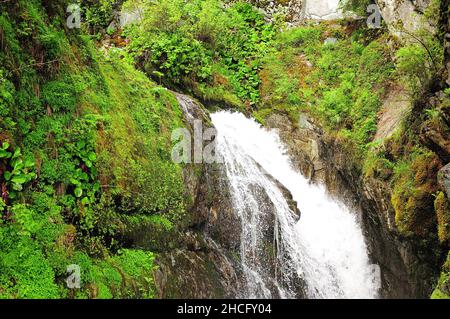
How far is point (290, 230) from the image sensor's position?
10.9 meters

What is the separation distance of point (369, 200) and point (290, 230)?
7.33ft

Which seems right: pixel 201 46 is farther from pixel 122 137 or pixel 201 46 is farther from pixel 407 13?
pixel 122 137

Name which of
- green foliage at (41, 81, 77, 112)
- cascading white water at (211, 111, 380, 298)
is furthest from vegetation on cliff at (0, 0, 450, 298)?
cascading white water at (211, 111, 380, 298)

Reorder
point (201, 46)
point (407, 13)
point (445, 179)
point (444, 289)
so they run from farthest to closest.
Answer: point (201, 46)
point (407, 13)
point (445, 179)
point (444, 289)

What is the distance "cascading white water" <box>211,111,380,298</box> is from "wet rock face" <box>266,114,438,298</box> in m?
0.36

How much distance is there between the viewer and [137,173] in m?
8.01

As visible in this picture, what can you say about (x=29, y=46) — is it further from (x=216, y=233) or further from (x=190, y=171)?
(x=216, y=233)

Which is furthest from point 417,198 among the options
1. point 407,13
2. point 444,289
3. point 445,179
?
point 407,13

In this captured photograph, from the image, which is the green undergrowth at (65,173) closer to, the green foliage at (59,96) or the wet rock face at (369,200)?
the green foliage at (59,96)

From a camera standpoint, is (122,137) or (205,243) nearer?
(122,137)

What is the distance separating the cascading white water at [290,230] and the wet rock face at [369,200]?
36 centimetres

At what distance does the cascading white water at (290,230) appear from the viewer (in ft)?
32.8

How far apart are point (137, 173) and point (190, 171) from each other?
176 centimetres

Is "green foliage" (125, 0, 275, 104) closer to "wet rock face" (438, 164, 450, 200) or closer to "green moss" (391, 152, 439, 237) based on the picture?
"green moss" (391, 152, 439, 237)
